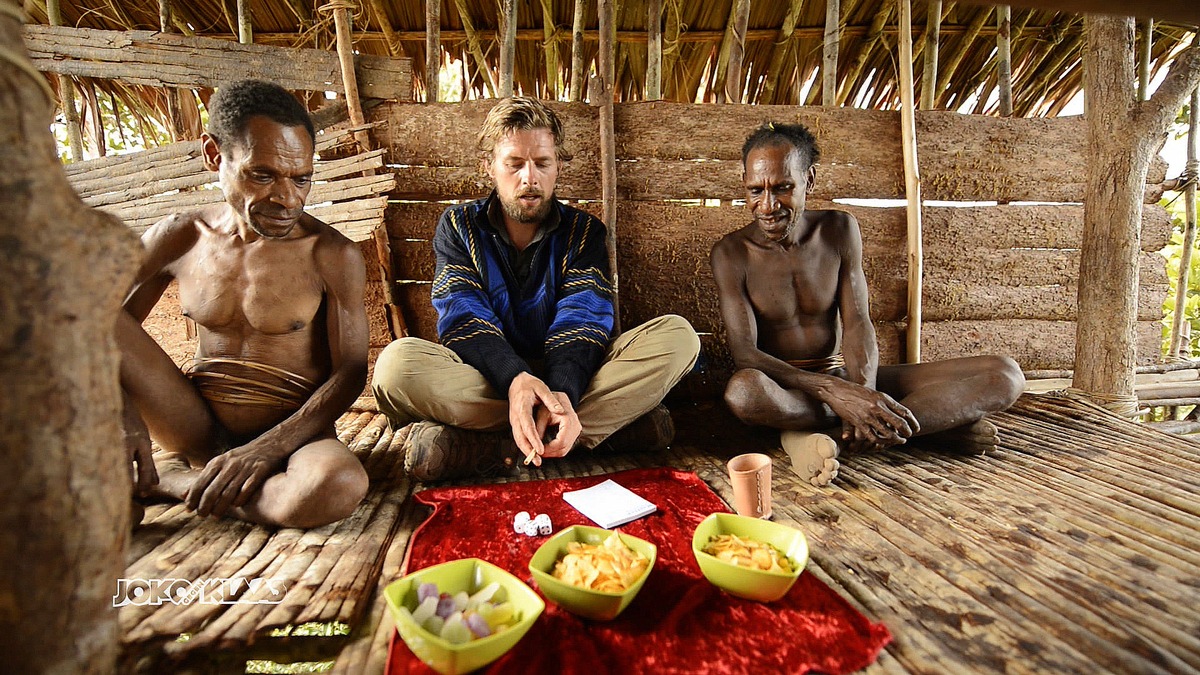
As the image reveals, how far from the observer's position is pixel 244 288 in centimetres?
208

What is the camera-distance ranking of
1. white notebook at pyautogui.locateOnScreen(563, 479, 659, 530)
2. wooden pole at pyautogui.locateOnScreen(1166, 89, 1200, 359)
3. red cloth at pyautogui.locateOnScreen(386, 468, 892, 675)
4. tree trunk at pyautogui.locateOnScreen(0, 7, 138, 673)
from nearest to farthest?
1. tree trunk at pyautogui.locateOnScreen(0, 7, 138, 673)
2. red cloth at pyautogui.locateOnScreen(386, 468, 892, 675)
3. white notebook at pyautogui.locateOnScreen(563, 479, 659, 530)
4. wooden pole at pyautogui.locateOnScreen(1166, 89, 1200, 359)

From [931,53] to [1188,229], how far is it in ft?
7.14

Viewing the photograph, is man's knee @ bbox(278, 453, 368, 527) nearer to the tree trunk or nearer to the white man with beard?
the white man with beard

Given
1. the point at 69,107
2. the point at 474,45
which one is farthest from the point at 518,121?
the point at 69,107

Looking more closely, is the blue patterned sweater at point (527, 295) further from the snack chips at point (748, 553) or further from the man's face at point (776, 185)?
the snack chips at point (748, 553)

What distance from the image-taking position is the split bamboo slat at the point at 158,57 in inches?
110

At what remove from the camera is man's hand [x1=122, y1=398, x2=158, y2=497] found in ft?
5.98

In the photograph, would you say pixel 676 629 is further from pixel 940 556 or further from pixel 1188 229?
pixel 1188 229

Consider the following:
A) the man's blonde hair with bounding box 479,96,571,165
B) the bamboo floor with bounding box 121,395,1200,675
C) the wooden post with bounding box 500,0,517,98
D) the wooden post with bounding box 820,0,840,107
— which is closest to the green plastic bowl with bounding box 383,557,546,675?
the bamboo floor with bounding box 121,395,1200,675

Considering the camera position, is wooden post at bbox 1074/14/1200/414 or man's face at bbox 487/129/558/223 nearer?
man's face at bbox 487/129/558/223

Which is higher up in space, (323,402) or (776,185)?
(776,185)

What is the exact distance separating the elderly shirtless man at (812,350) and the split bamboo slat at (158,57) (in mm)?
2419

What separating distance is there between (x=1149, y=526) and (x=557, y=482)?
197 cm

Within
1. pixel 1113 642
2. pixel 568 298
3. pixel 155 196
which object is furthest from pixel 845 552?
pixel 155 196
